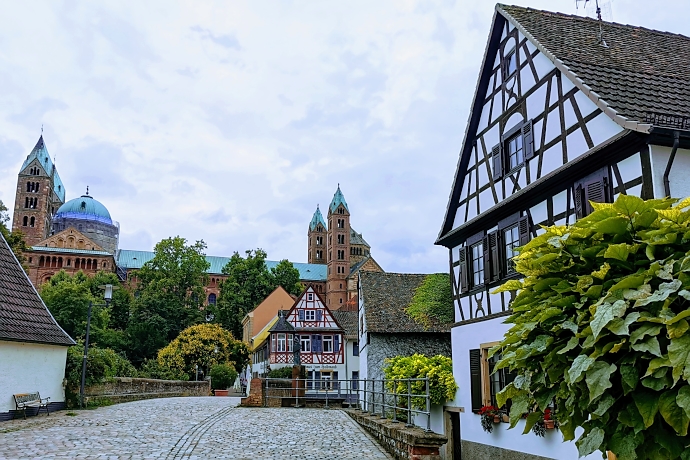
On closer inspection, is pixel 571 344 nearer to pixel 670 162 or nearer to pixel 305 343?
pixel 670 162

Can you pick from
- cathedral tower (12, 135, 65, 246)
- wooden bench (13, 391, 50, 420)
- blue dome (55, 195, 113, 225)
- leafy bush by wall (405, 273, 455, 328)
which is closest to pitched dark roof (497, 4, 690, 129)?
leafy bush by wall (405, 273, 455, 328)

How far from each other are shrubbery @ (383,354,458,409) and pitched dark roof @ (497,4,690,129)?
8.69 meters

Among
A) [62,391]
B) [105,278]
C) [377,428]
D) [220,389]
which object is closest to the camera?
[377,428]

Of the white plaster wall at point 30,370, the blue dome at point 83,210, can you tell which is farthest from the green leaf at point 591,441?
the blue dome at point 83,210

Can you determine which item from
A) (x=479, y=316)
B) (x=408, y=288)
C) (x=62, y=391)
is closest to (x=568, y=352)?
(x=479, y=316)

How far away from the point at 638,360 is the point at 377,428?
12.0 meters

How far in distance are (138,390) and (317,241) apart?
103 metres

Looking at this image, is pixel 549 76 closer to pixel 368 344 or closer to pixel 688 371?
pixel 688 371

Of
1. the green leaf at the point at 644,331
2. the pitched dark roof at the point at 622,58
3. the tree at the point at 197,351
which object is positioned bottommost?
the green leaf at the point at 644,331

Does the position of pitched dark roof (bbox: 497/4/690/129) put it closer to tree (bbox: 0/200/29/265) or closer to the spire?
tree (bbox: 0/200/29/265)

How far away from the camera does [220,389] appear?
159 feet

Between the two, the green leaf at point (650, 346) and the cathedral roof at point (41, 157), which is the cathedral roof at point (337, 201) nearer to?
the cathedral roof at point (41, 157)

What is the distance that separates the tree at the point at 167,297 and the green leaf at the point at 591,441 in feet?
195

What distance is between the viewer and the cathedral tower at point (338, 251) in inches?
4579
